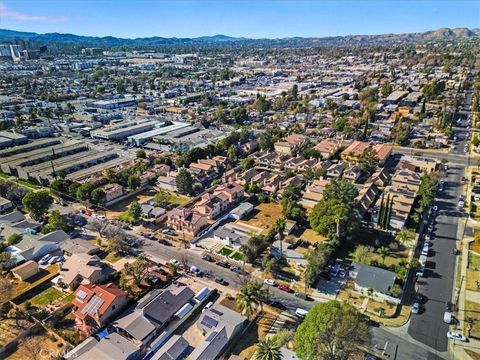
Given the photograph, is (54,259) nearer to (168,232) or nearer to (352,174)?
(168,232)

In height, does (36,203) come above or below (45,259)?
above

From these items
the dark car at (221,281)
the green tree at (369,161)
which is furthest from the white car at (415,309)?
the green tree at (369,161)

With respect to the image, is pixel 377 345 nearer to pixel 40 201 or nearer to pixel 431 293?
pixel 431 293

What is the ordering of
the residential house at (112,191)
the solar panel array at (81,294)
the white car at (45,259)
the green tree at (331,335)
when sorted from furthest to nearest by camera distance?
the residential house at (112,191) → the white car at (45,259) → the solar panel array at (81,294) → the green tree at (331,335)

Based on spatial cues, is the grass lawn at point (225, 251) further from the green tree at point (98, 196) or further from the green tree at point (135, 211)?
the green tree at point (98, 196)

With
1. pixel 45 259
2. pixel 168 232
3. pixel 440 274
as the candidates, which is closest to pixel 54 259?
pixel 45 259

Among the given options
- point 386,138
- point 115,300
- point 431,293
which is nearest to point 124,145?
point 115,300
